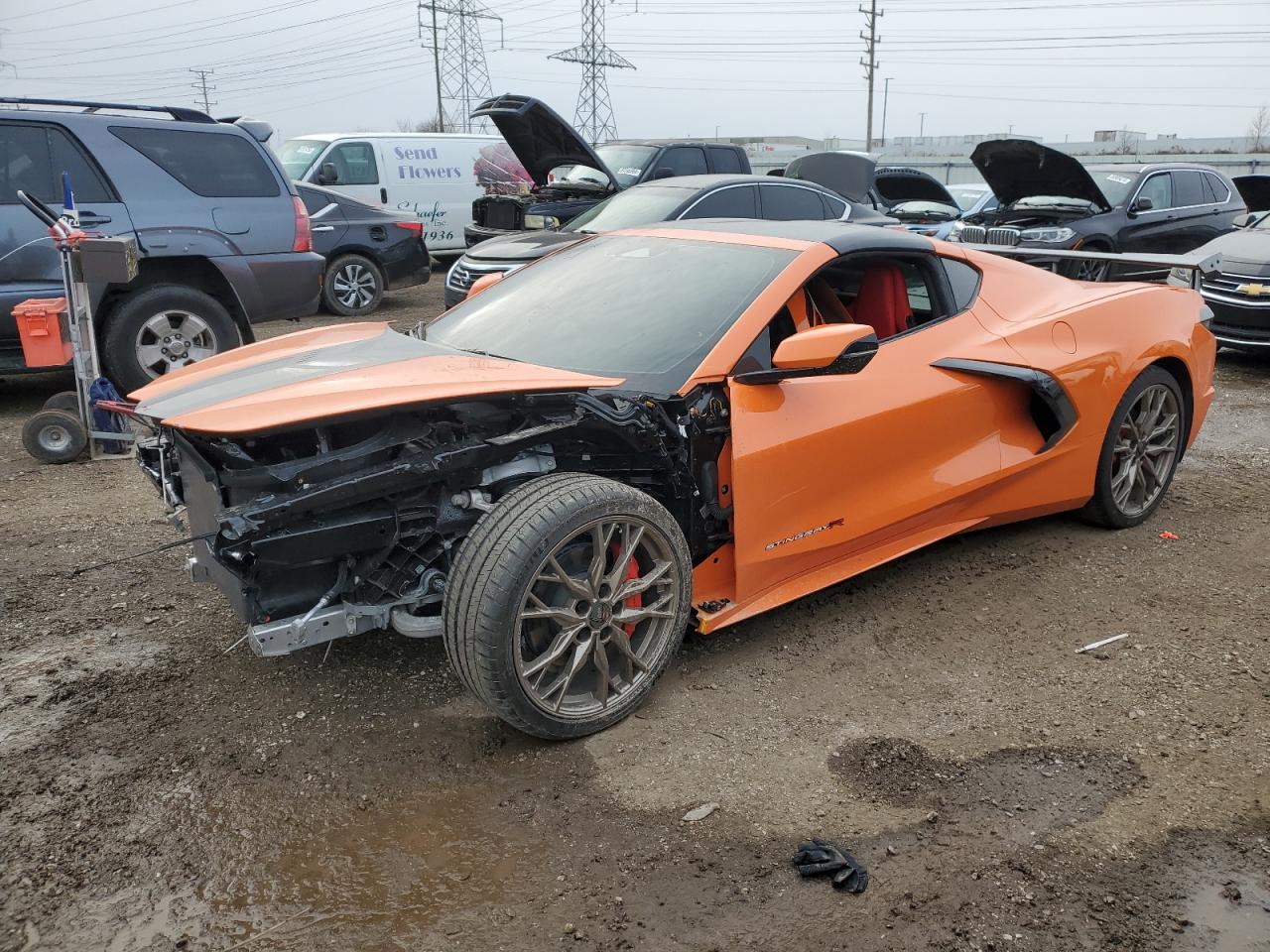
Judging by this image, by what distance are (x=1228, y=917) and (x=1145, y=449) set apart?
2.83m

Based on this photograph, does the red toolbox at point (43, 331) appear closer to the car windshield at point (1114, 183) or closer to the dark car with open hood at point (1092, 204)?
the dark car with open hood at point (1092, 204)

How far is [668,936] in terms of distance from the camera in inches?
90.3

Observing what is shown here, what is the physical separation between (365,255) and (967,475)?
29.2 feet

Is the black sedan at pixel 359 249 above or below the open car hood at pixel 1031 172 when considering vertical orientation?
below

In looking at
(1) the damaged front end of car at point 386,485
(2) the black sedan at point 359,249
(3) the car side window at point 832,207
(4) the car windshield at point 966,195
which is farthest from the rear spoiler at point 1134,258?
(4) the car windshield at point 966,195

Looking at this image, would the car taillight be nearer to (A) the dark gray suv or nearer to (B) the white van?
(A) the dark gray suv

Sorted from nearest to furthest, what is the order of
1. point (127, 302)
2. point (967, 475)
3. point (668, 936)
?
1. point (668, 936)
2. point (967, 475)
3. point (127, 302)

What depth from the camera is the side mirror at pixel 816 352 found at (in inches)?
126

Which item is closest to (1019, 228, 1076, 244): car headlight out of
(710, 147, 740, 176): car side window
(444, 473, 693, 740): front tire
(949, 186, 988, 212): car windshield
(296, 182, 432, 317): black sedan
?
(710, 147, 740, 176): car side window

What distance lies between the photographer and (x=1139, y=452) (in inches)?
187

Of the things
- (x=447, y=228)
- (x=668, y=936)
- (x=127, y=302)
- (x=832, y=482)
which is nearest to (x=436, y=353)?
(x=832, y=482)

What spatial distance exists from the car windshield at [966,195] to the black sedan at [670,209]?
6245 mm

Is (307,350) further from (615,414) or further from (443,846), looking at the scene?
(443,846)

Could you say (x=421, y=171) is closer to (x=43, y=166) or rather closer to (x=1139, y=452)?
(x=43, y=166)
